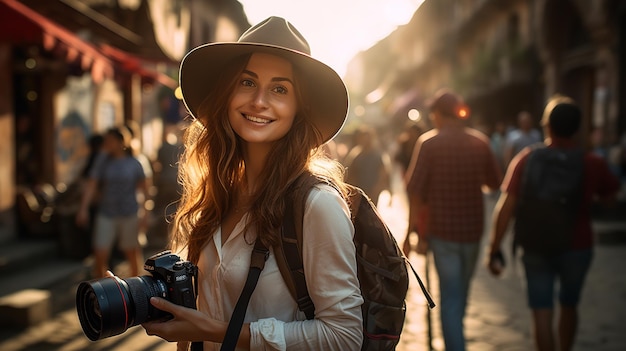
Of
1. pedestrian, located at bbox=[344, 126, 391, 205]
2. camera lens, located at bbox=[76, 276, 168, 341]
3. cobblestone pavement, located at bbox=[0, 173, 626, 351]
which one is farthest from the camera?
pedestrian, located at bbox=[344, 126, 391, 205]

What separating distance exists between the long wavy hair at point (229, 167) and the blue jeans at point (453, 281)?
2.49 metres

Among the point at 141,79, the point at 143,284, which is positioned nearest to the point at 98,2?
the point at 141,79

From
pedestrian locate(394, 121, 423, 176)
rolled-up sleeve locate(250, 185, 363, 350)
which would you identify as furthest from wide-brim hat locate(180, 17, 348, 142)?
pedestrian locate(394, 121, 423, 176)

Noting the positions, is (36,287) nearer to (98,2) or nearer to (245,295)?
(245,295)

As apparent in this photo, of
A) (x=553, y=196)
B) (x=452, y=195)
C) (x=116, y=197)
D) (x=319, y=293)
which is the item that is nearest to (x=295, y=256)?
(x=319, y=293)

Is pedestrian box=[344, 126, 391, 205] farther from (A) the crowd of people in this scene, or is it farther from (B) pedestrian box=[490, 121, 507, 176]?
(B) pedestrian box=[490, 121, 507, 176]

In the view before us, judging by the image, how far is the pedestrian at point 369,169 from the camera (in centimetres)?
761

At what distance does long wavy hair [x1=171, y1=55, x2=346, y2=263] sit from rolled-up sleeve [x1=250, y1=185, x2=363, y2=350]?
0.15 meters

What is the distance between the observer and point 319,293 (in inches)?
69.1

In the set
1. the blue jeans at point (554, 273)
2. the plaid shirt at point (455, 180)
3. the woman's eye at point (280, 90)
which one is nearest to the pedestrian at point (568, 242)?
the blue jeans at point (554, 273)

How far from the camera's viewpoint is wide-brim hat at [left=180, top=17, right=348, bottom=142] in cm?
198

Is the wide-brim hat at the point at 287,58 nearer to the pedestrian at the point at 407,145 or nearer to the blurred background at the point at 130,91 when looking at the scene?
the blurred background at the point at 130,91

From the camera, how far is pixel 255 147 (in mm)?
2131

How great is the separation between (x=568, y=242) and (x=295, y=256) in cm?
295
